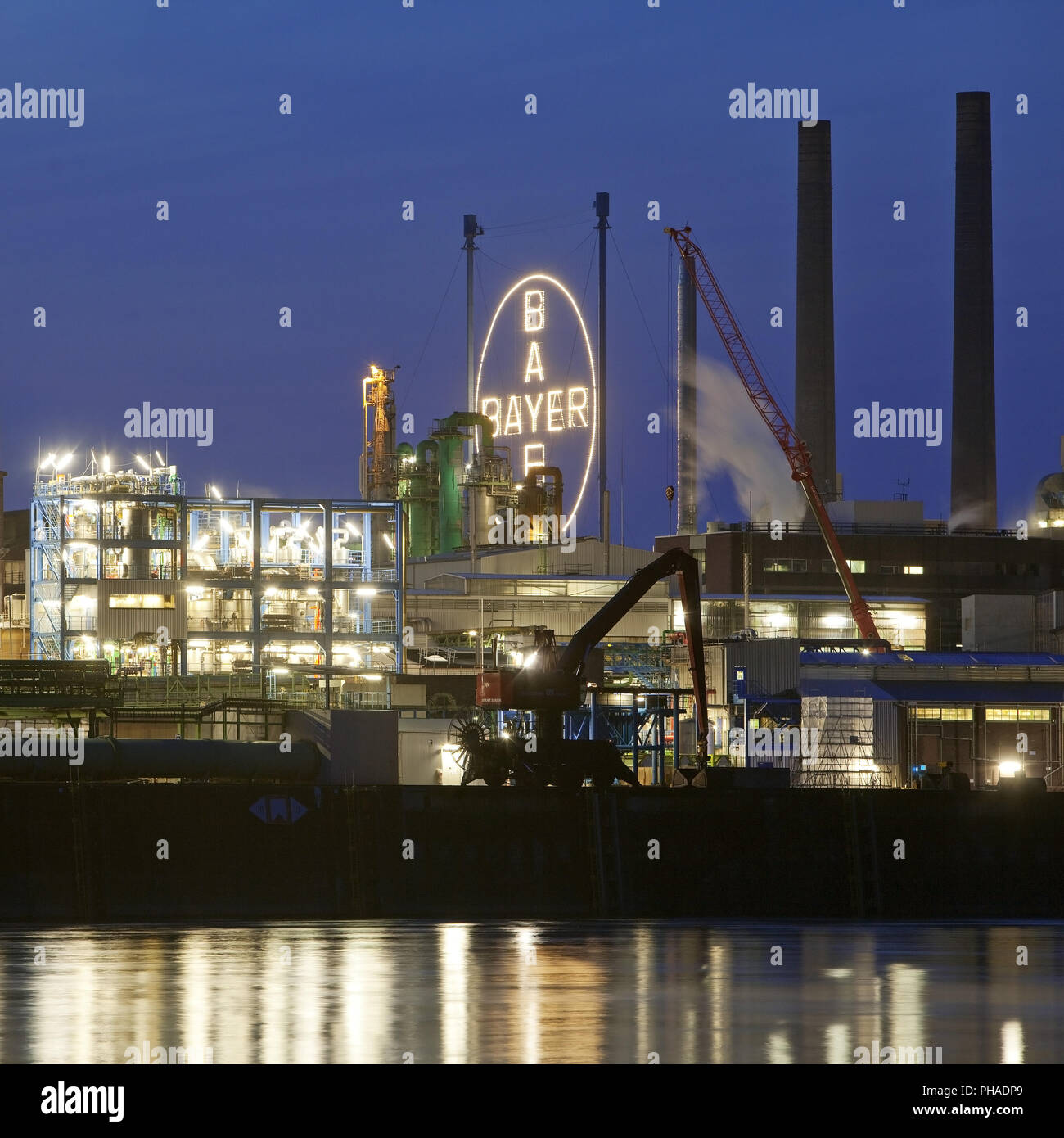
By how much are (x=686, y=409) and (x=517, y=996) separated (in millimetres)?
131665

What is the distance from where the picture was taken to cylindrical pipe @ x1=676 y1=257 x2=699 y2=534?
474 ft

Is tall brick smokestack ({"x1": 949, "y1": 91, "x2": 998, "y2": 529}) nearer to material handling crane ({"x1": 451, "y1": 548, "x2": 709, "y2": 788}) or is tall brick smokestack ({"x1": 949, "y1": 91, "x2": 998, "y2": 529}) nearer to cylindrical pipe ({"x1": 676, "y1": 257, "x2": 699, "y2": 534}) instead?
cylindrical pipe ({"x1": 676, "y1": 257, "x2": 699, "y2": 534})

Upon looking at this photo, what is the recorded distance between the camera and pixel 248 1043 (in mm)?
15883

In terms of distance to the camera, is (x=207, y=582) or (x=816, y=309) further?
(x=816, y=309)

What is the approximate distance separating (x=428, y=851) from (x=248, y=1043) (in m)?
16.7

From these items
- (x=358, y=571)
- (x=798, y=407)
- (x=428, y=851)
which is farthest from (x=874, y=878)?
(x=798, y=407)

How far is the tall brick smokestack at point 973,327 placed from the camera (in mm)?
136750

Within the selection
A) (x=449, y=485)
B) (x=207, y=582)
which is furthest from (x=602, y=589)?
(x=449, y=485)

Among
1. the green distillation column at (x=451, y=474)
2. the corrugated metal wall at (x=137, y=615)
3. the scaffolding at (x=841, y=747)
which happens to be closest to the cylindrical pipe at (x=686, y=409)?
the green distillation column at (x=451, y=474)

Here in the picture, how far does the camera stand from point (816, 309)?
139 m

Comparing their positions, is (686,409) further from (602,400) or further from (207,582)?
(207,582)

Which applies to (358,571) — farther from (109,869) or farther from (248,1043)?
(248,1043)

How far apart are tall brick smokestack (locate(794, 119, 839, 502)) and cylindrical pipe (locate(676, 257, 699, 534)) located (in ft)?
33.3

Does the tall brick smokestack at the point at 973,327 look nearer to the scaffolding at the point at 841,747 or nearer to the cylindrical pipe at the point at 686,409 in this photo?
the cylindrical pipe at the point at 686,409
